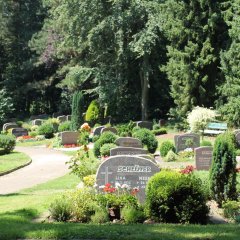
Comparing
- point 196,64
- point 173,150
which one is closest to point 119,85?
point 196,64

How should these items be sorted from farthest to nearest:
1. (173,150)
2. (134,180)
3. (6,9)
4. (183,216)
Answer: (6,9)
(173,150)
(134,180)
(183,216)

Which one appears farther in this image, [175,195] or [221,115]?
[221,115]

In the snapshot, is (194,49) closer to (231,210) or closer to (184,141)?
(184,141)

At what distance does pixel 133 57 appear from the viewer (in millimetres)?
43406

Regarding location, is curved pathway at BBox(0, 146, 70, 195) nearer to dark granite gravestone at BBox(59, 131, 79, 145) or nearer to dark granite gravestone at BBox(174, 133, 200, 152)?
dark granite gravestone at BBox(59, 131, 79, 145)

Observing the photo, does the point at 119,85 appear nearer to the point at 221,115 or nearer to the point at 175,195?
the point at 221,115

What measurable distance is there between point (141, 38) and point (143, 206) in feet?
99.4

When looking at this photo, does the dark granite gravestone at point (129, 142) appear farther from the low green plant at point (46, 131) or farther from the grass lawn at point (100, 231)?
the low green plant at point (46, 131)

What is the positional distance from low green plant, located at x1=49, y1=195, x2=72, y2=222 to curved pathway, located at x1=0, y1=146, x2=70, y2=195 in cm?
590

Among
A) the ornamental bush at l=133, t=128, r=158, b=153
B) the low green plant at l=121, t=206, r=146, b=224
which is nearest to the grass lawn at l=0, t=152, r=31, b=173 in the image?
the ornamental bush at l=133, t=128, r=158, b=153

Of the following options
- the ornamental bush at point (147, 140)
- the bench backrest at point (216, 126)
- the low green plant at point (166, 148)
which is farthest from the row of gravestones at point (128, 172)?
the bench backrest at point (216, 126)

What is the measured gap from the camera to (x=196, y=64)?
3747 cm

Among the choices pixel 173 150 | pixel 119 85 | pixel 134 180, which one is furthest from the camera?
pixel 119 85

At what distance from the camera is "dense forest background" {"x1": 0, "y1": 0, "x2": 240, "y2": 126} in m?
37.6
